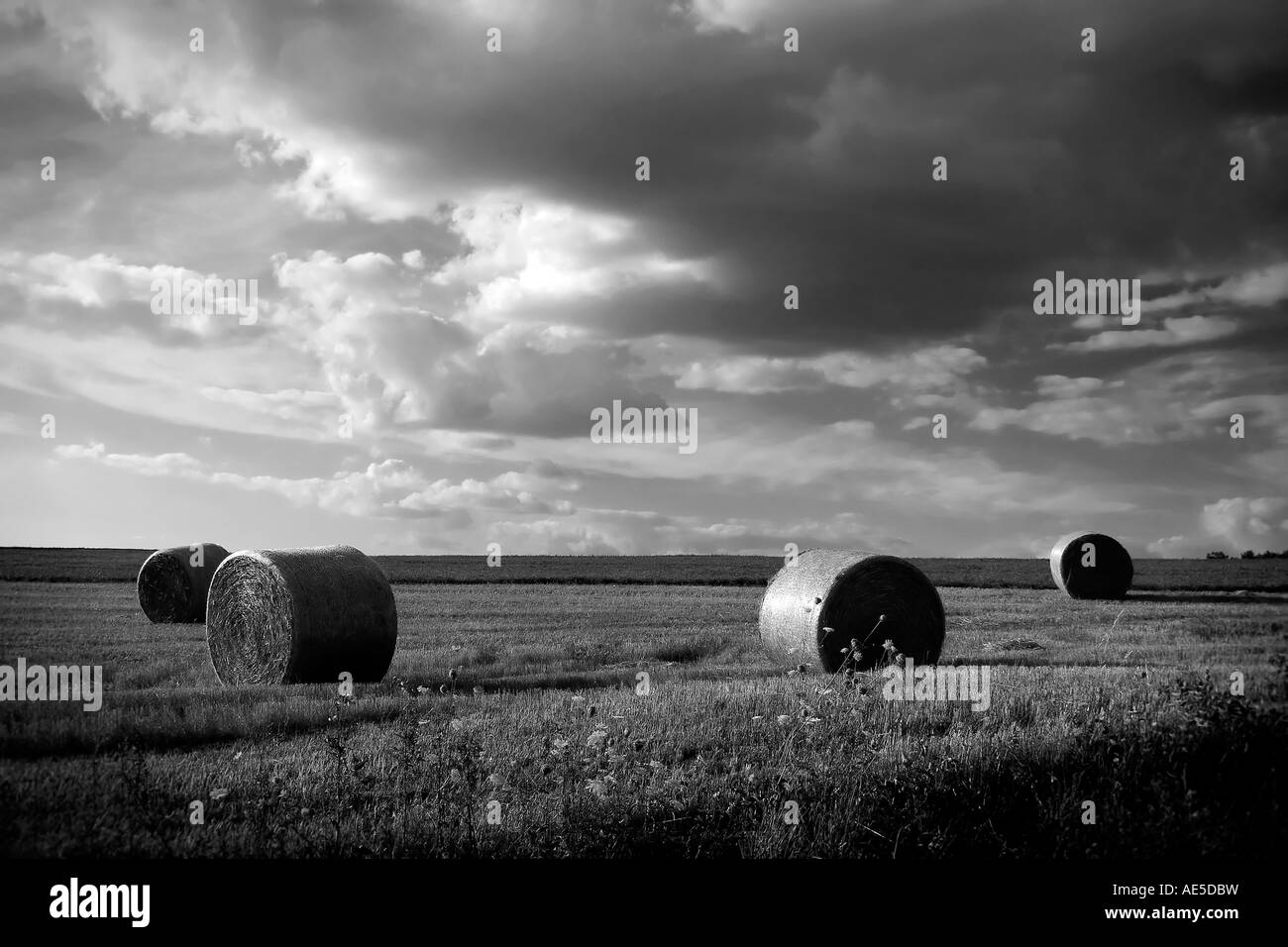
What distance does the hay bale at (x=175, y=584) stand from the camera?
2662 cm

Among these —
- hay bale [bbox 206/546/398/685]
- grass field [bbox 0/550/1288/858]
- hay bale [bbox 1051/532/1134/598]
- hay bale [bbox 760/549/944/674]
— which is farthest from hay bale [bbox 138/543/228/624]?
hay bale [bbox 1051/532/1134/598]

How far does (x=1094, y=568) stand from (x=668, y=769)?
28.0 metres

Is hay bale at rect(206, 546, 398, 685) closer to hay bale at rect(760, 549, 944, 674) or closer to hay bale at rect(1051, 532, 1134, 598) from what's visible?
hay bale at rect(760, 549, 944, 674)

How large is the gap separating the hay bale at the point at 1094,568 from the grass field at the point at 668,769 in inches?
770

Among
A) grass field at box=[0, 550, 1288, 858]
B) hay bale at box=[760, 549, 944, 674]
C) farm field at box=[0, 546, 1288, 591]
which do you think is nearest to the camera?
grass field at box=[0, 550, 1288, 858]

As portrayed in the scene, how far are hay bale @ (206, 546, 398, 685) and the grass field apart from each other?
144 cm

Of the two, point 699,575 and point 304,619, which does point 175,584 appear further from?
point 699,575

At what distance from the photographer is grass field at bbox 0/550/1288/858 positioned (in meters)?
5.98

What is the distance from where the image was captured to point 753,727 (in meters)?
8.78

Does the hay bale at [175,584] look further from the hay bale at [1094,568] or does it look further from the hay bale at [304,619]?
the hay bale at [1094,568]

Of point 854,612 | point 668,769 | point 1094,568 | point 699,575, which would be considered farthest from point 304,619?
point 699,575
